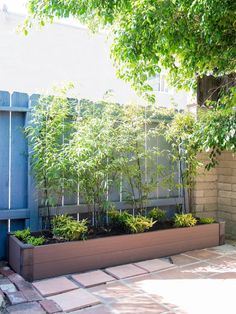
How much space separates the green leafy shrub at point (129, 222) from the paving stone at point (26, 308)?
160cm

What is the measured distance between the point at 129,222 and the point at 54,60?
25.3 ft

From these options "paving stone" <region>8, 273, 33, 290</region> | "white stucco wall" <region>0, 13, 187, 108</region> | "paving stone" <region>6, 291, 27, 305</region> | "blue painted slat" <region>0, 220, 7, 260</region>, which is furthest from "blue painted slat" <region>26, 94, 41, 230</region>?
"white stucco wall" <region>0, 13, 187, 108</region>

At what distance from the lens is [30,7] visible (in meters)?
3.61

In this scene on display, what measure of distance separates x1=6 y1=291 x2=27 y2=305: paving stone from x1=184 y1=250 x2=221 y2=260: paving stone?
2221mm

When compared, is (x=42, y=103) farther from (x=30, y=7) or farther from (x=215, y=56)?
(x=215, y=56)

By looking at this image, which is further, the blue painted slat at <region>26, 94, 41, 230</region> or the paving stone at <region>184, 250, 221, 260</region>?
the paving stone at <region>184, 250, 221, 260</region>

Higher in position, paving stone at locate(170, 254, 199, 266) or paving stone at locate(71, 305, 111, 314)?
paving stone at locate(170, 254, 199, 266)

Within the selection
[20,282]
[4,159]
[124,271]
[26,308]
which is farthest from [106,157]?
[26,308]

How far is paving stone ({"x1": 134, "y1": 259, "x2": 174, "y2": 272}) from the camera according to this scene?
374cm

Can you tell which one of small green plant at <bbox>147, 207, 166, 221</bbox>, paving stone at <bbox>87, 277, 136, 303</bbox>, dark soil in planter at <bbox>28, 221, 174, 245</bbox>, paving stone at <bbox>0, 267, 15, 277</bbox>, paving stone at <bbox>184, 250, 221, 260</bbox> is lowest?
paving stone at <bbox>87, 277, 136, 303</bbox>

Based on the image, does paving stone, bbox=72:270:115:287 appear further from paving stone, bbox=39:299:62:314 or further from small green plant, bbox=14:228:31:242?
small green plant, bbox=14:228:31:242

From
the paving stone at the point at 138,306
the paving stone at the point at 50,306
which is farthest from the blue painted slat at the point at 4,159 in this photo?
the paving stone at the point at 138,306

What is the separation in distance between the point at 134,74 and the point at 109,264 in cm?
227

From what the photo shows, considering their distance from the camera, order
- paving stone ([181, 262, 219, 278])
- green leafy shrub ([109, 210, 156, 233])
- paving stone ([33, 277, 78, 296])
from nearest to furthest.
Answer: paving stone ([33, 277, 78, 296]), paving stone ([181, 262, 219, 278]), green leafy shrub ([109, 210, 156, 233])
